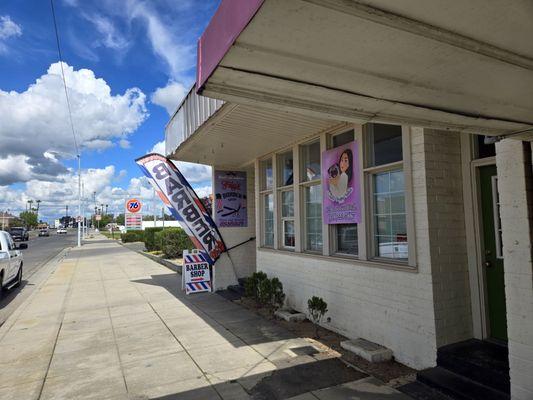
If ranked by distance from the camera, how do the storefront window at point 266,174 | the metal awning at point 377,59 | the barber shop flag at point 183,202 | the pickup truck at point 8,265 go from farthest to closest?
1. the pickup truck at point 8,265
2. the barber shop flag at point 183,202
3. the storefront window at point 266,174
4. the metal awning at point 377,59

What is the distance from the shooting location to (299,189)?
7.81 meters

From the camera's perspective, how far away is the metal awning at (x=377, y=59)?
156 centimetres

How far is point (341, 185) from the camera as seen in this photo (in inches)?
250

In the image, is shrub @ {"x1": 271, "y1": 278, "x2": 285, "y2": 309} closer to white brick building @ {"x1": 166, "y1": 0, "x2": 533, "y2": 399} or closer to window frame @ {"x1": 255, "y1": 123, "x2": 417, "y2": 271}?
white brick building @ {"x1": 166, "y1": 0, "x2": 533, "y2": 399}

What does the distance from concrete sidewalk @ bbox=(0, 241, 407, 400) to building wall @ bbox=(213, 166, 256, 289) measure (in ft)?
4.77

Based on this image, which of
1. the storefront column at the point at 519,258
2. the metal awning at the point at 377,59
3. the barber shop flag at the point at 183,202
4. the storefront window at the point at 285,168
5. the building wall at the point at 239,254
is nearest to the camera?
the metal awning at the point at 377,59

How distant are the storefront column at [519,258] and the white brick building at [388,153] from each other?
0.04 ft

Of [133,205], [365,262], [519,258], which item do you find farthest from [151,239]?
[519,258]

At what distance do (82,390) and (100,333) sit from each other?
2.45 metres

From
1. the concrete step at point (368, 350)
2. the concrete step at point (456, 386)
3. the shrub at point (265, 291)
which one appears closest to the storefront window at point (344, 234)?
the concrete step at point (368, 350)

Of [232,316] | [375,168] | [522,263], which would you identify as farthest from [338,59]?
[232,316]

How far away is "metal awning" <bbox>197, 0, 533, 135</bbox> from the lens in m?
1.56

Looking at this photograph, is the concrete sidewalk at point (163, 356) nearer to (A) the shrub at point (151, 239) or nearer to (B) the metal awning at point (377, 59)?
(B) the metal awning at point (377, 59)

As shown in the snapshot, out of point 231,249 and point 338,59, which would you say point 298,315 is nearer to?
point 231,249
